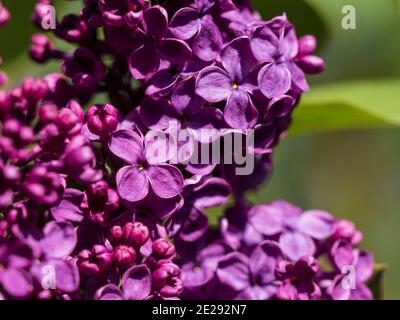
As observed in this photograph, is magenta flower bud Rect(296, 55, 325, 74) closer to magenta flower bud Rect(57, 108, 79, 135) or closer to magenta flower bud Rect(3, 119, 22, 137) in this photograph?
magenta flower bud Rect(57, 108, 79, 135)

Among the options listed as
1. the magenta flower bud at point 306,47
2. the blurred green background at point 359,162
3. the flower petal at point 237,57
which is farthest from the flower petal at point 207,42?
the blurred green background at point 359,162

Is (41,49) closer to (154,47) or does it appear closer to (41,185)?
(154,47)

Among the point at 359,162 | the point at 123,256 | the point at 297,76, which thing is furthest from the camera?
the point at 359,162

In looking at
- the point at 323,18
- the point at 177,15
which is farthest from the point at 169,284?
the point at 323,18

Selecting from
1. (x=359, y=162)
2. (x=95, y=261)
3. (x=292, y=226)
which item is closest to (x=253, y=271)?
A: (x=292, y=226)
